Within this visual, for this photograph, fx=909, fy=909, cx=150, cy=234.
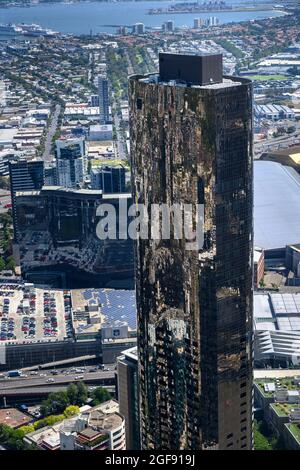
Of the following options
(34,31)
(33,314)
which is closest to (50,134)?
(33,314)

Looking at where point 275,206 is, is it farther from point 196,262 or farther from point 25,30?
point 25,30

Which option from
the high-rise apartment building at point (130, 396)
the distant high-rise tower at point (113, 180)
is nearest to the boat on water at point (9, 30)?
the distant high-rise tower at point (113, 180)

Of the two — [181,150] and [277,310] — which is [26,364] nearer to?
[277,310]

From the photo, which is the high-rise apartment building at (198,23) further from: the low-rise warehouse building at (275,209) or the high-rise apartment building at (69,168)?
the high-rise apartment building at (69,168)
